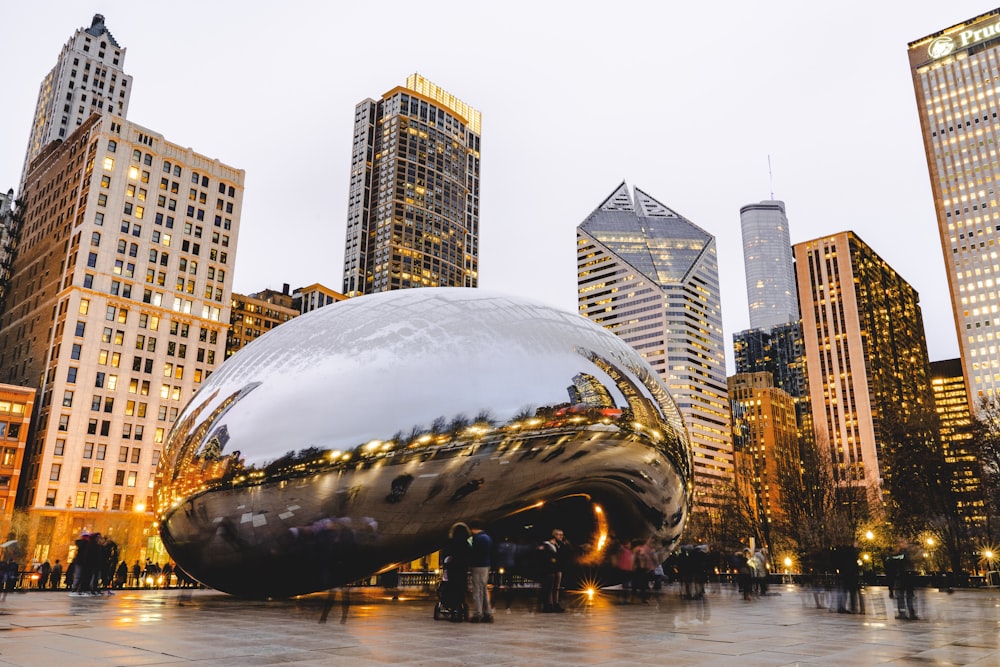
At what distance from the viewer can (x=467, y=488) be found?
34.0 ft

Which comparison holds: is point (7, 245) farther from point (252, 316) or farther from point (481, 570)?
point (481, 570)

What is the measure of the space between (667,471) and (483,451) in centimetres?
404

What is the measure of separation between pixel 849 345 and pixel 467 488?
607 feet

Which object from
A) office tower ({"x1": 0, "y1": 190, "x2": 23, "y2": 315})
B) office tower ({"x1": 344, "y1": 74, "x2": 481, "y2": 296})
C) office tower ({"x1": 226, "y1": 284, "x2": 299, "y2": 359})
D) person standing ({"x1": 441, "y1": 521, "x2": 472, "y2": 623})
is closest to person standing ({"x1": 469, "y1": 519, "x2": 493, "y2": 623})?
person standing ({"x1": 441, "y1": 521, "x2": 472, "y2": 623})

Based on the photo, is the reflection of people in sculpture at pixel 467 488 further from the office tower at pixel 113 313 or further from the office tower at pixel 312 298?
the office tower at pixel 312 298

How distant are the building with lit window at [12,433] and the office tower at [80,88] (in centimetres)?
7374

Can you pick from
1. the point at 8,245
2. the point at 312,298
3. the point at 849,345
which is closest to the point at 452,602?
the point at 8,245

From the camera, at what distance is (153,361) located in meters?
85.9

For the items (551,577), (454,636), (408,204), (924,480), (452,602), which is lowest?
(454,636)

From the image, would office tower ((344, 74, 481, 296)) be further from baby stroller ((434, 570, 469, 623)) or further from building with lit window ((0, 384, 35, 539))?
baby stroller ((434, 570, 469, 623))

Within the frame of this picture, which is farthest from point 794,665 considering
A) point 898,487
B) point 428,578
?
point 898,487

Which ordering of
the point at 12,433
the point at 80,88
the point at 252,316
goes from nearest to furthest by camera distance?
the point at 12,433 → the point at 252,316 → the point at 80,88

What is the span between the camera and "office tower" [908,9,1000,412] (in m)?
134

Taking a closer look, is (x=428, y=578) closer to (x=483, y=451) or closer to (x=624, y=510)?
(x=624, y=510)
